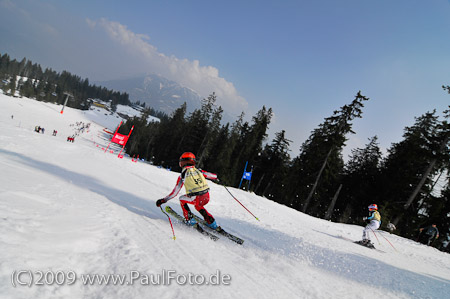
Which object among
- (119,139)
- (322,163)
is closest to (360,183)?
(322,163)

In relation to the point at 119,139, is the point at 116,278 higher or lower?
higher

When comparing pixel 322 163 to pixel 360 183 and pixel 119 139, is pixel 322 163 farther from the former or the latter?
pixel 119 139

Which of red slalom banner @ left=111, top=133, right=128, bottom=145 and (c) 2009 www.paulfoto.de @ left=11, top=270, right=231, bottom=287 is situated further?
red slalom banner @ left=111, top=133, right=128, bottom=145

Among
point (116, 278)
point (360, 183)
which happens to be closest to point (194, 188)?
point (116, 278)

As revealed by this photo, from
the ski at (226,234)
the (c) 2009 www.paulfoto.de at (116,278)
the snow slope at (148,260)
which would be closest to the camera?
the (c) 2009 www.paulfoto.de at (116,278)

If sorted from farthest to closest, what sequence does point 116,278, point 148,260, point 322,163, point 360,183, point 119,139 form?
1. point 360,183
2. point 322,163
3. point 119,139
4. point 148,260
5. point 116,278

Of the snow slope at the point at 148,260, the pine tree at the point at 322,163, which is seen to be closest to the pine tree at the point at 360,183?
the pine tree at the point at 322,163

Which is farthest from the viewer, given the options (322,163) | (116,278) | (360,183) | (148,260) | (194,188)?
(360,183)

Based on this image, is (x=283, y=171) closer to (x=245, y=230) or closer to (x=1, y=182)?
(x=245, y=230)

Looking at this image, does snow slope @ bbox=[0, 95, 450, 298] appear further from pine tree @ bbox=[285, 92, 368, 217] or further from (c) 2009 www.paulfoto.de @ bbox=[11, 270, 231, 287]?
pine tree @ bbox=[285, 92, 368, 217]

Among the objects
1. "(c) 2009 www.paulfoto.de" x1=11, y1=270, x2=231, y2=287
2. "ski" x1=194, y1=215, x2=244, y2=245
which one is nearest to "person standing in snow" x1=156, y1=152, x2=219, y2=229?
"ski" x1=194, y1=215, x2=244, y2=245

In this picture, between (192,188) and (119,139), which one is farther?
(119,139)

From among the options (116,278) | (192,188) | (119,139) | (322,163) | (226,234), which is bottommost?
(119,139)

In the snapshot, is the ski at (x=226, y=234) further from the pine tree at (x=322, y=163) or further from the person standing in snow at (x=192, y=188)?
the pine tree at (x=322, y=163)
